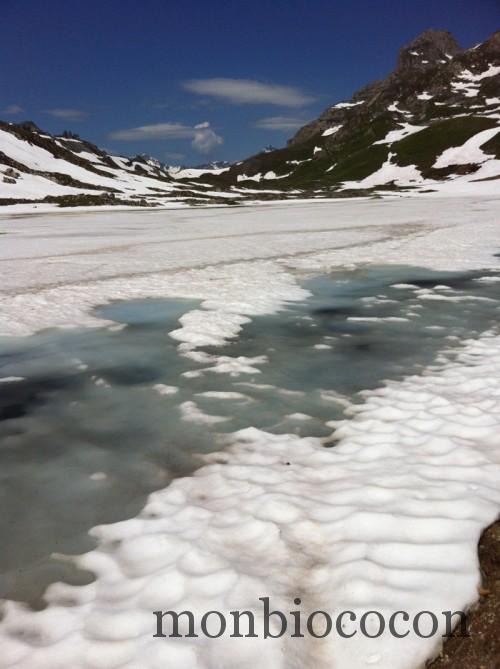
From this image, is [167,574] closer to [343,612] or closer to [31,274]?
[343,612]

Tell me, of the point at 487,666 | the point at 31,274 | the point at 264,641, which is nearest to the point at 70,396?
the point at 264,641

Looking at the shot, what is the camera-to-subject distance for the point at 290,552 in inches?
155

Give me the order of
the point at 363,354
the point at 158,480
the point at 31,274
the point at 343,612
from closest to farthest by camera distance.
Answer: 1. the point at 343,612
2. the point at 158,480
3. the point at 363,354
4. the point at 31,274

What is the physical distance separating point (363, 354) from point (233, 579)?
5.43 meters

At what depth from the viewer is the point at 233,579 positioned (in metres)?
3.62

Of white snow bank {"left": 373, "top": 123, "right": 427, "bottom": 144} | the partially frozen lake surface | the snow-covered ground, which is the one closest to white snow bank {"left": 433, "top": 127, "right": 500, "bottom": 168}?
white snow bank {"left": 373, "top": 123, "right": 427, "bottom": 144}

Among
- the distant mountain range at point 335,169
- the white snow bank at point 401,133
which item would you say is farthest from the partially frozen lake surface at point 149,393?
the white snow bank at point 401,133

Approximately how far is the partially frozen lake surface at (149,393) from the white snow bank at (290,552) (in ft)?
1.04

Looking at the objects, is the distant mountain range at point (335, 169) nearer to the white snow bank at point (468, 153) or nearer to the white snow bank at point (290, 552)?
the white snow bank at point (468, 153)

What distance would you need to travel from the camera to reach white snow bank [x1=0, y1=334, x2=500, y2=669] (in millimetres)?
3107

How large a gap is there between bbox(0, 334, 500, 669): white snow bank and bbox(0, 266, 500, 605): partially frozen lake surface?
32 centimetres

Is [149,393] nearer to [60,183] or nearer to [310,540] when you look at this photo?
[310,540]

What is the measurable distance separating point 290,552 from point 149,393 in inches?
143

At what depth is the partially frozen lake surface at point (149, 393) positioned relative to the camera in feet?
15.0
